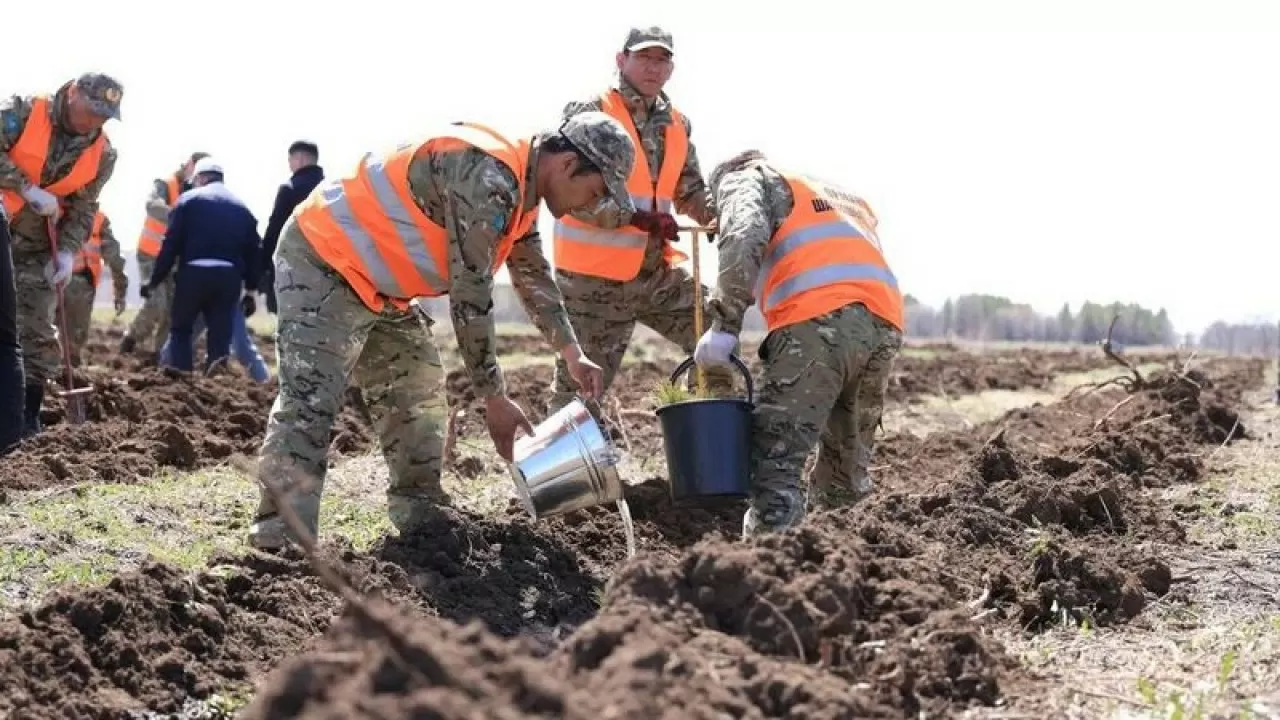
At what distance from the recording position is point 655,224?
6.73 m

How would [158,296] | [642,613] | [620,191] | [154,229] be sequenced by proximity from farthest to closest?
[154,229] < [158,296] < [620,191] < [642,613]

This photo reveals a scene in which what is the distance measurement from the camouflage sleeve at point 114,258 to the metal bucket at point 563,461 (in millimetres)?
7603

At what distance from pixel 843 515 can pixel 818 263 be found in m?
1.09

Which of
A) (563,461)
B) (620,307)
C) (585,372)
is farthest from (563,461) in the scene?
(620,307)

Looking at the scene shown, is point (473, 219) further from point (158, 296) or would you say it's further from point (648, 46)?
point (158, 296)

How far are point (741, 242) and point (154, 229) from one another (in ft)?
33.9

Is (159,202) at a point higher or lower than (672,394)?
higher

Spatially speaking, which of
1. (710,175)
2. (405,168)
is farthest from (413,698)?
(710,175)

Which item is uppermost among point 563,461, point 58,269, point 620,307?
point 58,269

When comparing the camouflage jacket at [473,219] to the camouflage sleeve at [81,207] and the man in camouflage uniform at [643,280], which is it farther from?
the camouflage sleeve at [81,207]

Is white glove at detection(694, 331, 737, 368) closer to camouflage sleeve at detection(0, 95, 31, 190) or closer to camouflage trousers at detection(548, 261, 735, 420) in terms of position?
camouflage trousers at detection(548, 261, 735, 420)

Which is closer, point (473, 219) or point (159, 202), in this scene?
point (473, 219)

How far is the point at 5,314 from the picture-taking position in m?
6.68

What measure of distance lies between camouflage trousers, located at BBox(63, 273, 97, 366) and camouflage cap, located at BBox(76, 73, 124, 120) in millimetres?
2961
